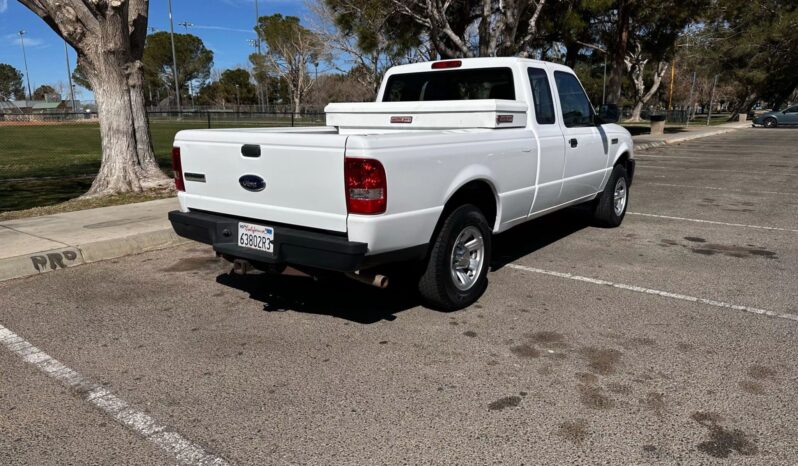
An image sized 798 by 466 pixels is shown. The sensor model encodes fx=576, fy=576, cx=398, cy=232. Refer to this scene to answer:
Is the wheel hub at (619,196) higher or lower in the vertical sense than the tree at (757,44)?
lower

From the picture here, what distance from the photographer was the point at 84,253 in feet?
19.3

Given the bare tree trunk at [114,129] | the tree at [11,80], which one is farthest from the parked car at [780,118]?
the tree at [11,80]

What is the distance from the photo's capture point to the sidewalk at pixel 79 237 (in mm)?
5559

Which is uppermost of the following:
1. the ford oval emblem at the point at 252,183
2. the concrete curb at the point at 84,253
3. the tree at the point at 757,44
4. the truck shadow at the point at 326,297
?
the tree at the point at 757,44

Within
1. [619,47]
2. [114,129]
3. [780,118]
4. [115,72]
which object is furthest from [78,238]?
[780,118]

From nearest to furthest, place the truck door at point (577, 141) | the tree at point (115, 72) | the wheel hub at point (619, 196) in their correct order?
the truck door at point (577, 141), the wheel hub at point (619, 196), the tree at point (115, 72)

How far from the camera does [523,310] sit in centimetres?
Result: 457

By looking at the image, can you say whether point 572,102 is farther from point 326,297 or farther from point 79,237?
point 79,237

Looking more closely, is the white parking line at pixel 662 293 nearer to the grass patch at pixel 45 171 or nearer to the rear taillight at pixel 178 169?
the rear taillight at pixel 178 169

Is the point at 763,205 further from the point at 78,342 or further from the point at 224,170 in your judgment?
the point at 78,342

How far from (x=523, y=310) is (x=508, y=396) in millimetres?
1425

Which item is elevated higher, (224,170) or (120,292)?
(224,170)

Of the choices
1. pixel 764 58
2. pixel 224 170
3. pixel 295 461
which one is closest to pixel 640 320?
pixel 295 461

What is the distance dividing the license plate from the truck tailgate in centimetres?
8
